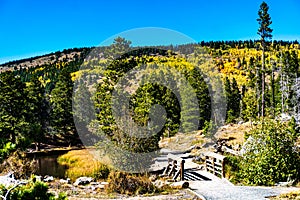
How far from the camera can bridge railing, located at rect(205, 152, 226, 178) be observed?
15.6m

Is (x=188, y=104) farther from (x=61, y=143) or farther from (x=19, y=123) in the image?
(x=19, y=123)

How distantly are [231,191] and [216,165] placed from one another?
16.1ft

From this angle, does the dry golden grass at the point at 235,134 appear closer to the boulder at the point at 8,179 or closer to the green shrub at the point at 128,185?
the green shrub at the point at 128,185

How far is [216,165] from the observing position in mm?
17531

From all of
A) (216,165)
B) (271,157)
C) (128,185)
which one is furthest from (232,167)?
(128,185)

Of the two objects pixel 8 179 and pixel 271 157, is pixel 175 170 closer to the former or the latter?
pixel 271 157

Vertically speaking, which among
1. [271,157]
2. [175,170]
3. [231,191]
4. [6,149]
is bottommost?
[175,170]

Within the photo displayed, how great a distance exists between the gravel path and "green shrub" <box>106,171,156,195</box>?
185 centimetres

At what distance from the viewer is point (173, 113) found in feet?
149

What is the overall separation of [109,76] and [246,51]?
14995 cm

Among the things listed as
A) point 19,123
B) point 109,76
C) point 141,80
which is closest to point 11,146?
point 109,76

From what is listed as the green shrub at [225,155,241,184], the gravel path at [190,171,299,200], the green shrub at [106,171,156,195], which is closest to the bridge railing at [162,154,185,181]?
the green shrub at [225,155,241,184]

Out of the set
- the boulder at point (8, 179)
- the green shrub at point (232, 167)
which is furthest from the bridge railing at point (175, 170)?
the boulder at point (8, 179)

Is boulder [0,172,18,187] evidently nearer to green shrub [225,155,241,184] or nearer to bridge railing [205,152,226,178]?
bridge railing [205,152,226,178]
